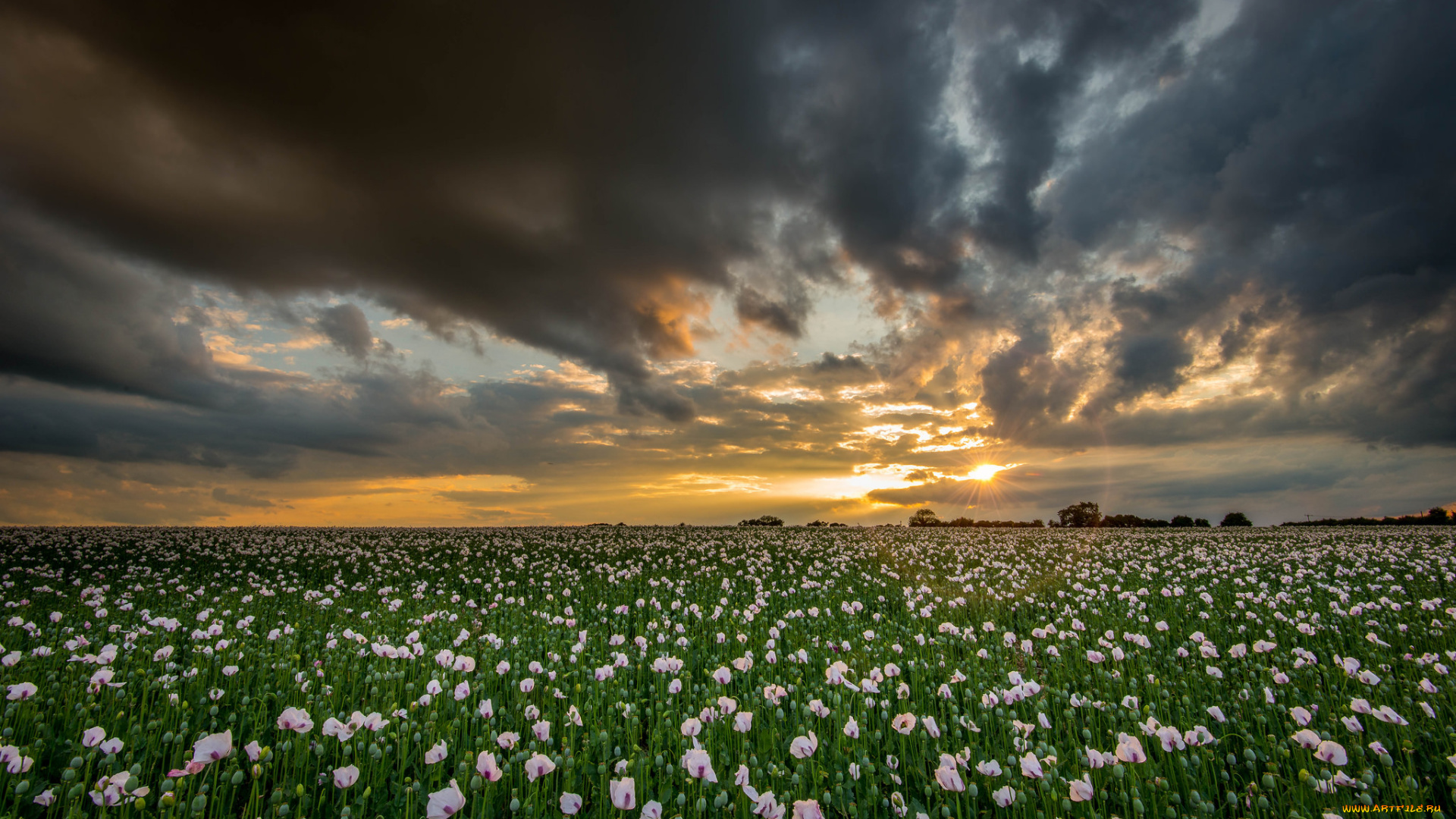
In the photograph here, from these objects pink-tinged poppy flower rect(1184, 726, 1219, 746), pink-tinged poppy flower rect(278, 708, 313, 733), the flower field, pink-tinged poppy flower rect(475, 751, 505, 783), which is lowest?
the flower field

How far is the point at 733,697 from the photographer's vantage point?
22.6ft

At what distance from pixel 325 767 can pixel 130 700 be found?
8.11 ft

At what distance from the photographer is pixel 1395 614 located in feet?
33.2

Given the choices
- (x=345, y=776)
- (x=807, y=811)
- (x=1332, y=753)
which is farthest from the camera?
(x=1332, y=753)

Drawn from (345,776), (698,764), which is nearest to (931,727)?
(698,764)

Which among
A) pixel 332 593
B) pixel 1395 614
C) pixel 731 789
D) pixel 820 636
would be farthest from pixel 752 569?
pixel 1395 614

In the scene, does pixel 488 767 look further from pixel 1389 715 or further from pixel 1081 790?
pixel 1389 715

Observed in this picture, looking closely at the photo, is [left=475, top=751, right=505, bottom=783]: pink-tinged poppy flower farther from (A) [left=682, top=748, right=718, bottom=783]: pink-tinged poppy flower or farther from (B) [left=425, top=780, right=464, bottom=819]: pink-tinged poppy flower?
(A) [left=682, top=748, right=718, bottom=783]: pink-tinged poppy flower

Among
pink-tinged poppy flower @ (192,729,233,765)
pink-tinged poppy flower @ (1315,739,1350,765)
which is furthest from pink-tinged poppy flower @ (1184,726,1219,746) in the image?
pink-tinged poppy flower @ (192,729,233,765)

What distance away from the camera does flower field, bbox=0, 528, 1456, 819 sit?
4.38m

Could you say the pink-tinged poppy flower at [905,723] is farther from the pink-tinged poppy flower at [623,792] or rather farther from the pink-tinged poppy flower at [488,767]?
the pink-tinged poppy flower at [488,767]

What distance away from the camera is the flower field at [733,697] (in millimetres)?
4375

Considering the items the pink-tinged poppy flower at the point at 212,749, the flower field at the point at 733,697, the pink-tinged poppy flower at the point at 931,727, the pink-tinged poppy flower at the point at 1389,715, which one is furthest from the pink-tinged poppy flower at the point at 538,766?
the pink-tinged poppy flower at the point at 1389,715

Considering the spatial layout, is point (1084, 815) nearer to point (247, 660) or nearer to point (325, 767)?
point (325, 767)
